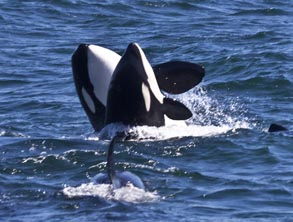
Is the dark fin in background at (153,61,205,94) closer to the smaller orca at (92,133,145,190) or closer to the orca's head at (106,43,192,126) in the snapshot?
the orca's head at (106,43,192,126)

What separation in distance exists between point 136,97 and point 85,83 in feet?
3.25

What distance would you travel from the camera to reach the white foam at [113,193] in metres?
13.1

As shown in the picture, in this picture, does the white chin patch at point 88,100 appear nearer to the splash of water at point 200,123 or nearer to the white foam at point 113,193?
the splash of water at point 200,123

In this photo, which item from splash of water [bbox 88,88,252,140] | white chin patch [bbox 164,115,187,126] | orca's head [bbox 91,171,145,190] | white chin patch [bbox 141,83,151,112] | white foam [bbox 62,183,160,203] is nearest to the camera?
white foam [bbox 62,183,160,203]

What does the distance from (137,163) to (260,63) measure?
8.97m

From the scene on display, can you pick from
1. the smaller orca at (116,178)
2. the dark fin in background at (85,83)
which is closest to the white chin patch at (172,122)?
the dark fin in background at (85,83)

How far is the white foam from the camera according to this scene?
43.1ft

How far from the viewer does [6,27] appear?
2975 centimetres

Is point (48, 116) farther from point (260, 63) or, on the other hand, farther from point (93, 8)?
point (93, 8)

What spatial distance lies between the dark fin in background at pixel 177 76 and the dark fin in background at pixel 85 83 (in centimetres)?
102

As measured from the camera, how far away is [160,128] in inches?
680

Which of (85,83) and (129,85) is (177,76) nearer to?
(129,85)

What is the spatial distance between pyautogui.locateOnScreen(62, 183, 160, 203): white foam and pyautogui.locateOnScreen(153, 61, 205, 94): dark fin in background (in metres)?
4.11

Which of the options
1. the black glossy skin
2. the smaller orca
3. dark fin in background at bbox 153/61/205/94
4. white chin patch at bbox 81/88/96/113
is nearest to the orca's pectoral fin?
the black glossy skin
